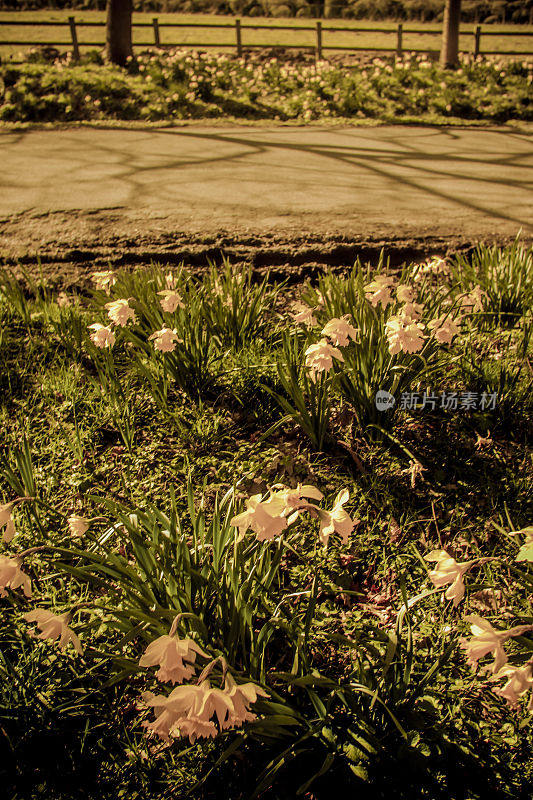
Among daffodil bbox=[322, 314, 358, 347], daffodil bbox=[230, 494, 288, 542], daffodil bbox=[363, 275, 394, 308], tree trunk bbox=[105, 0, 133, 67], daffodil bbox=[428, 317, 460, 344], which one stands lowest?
daffodil bbox=[230, 494, 288, 542]

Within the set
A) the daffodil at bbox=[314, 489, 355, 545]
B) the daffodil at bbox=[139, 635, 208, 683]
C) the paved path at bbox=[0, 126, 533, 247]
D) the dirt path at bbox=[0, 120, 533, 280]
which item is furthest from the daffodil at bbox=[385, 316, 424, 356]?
the paved path at bbox=[0, 126, 533, 247]

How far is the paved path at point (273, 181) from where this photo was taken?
3.67 m

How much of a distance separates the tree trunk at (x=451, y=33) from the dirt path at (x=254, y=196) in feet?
19.3

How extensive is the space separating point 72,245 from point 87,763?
2893 millimetres

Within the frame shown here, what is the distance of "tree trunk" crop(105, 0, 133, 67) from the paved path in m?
4.78

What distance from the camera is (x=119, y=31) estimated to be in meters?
10.7

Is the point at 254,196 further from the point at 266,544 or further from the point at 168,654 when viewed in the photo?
the point at 168,654

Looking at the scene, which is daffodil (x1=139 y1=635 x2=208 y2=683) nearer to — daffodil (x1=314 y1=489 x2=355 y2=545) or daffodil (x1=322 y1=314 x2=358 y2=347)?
daffodil (x1=314 y1=489 x2=355 y2=545)

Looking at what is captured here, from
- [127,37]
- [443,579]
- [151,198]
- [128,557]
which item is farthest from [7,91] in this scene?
[443,579]

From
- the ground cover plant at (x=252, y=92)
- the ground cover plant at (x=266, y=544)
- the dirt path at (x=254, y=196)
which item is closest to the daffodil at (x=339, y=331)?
the ground cover plant at (x=266, y=544)

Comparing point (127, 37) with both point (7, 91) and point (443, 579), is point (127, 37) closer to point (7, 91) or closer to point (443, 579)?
point (7, 91)

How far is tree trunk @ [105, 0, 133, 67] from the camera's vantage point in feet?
33.8

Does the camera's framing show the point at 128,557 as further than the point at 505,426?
No

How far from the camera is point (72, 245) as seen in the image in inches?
132
